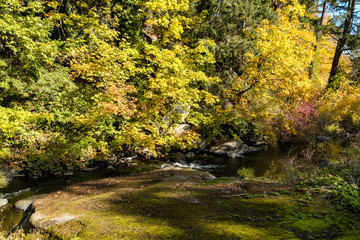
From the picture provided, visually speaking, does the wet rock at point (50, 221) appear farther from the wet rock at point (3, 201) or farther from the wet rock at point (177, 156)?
the wet rock at point (177, 156)

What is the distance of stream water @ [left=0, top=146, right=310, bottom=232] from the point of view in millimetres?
6262

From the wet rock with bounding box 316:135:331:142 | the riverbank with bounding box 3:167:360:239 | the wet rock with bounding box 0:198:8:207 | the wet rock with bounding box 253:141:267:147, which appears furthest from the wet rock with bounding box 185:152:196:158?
the wet rock with bounding box 316:135:331:142

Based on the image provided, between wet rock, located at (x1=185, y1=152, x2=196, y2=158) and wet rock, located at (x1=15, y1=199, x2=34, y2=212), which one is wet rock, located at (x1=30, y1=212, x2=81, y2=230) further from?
wet rock, located at (x1=185, y1=152, x2=196, y2=158)

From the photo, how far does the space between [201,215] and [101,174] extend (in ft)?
26.3

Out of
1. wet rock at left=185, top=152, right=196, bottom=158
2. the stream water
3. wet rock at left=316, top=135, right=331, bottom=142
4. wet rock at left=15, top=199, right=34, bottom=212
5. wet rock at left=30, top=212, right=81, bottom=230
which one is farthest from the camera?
wet rock at left=316, top=135, right=331, bottom=142

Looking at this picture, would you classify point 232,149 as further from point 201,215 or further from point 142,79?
point 201,215

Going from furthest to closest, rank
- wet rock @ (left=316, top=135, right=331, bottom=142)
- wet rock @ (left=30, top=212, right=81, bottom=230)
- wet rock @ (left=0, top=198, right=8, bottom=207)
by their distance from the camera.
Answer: wet rock @ (left=316, top=135, right=331, bottom=142), wet rock @ (left=0, top=198, right=8, bottom=207), wet rock @ (left=30, top=212, right=81, bottom=230)

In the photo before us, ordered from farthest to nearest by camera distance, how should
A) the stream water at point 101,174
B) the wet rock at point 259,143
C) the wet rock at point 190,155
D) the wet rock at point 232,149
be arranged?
the wet rock at point 259,143, the wet rock at point 232,149, the wet rock at point 190,155, the stream water at point 101,174

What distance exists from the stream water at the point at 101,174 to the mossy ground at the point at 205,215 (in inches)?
71.6

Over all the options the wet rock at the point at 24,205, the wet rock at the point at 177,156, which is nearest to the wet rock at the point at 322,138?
the wet rock at the point at 177,156

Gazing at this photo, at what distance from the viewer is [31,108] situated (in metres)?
10.4

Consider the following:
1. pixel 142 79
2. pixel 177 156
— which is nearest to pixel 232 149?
pixel 177 156

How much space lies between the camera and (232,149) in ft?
49.0

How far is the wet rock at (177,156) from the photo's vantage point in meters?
13.1
